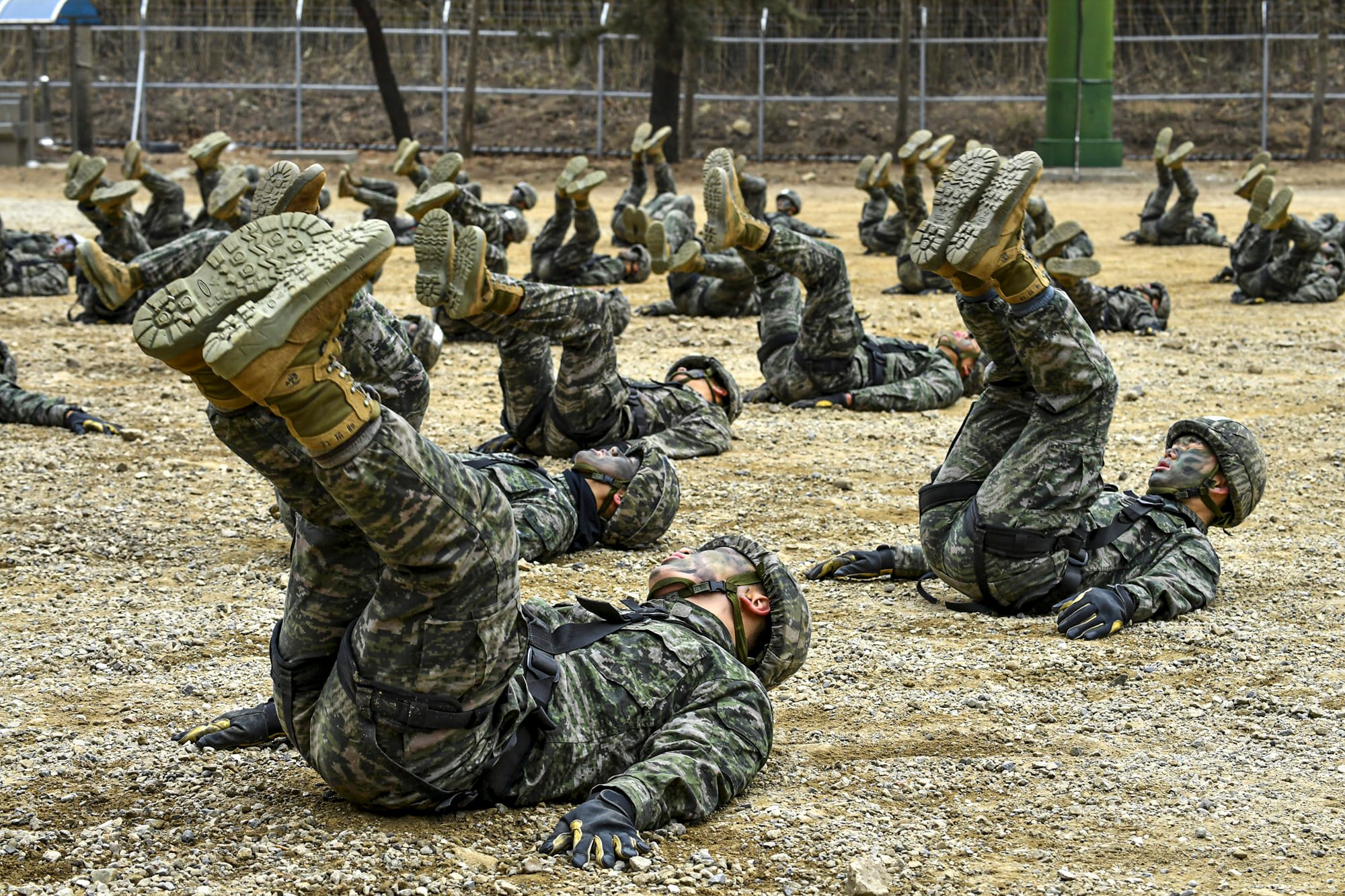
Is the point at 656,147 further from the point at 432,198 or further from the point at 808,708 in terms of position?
the point at 808,708

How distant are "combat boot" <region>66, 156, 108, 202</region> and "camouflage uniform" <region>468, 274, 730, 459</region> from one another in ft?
18.6

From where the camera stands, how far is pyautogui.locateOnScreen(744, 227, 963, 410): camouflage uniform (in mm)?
8797

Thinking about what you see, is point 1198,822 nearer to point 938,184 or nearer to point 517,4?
point 938,184

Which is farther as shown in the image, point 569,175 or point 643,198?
point 643,198

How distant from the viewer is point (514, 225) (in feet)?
42.7

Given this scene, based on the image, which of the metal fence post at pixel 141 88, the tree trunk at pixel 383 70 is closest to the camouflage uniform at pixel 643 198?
the tree trunk at pixel 383 70

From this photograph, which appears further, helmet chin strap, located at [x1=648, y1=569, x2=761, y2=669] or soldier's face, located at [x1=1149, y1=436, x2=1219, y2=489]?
soldier's face, located at [x1=1149, y1=436, x2=1219, y2=489]

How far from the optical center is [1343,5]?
2828cm

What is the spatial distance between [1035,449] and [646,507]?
158 centimetres

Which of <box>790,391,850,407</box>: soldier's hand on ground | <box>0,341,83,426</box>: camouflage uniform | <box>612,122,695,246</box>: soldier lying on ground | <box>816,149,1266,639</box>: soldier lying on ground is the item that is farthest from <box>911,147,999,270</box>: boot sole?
<box>612,122,695,246</box>: soldier lying on ground

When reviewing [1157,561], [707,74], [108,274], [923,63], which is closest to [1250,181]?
[1157,561]

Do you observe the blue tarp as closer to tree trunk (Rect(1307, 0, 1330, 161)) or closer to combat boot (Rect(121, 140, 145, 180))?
combat boot (Rect(121, 140, 145, 180))

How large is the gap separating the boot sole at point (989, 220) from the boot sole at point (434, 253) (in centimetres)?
248

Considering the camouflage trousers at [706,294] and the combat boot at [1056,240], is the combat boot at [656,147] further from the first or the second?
the combat boot at [1056,240]
